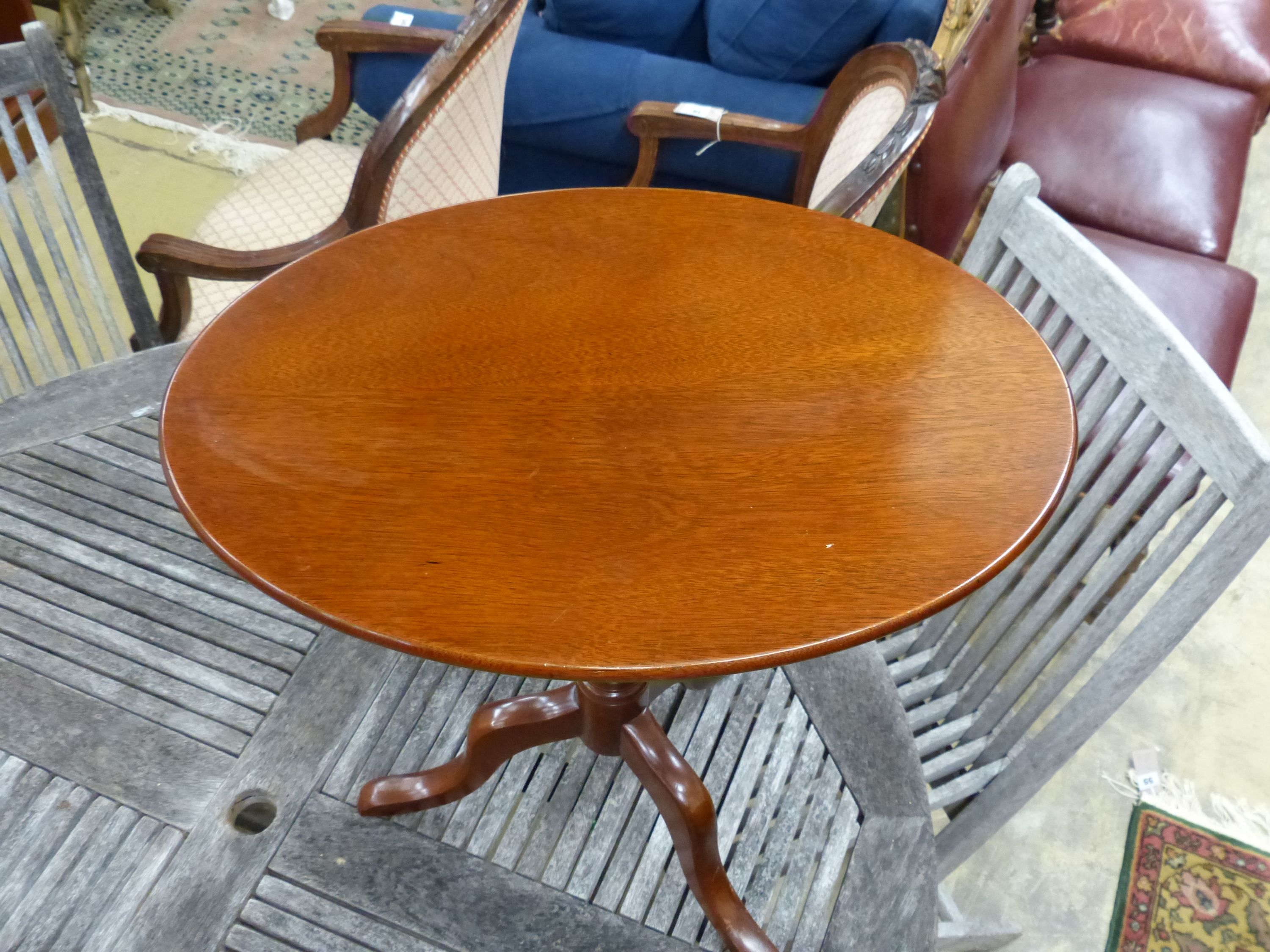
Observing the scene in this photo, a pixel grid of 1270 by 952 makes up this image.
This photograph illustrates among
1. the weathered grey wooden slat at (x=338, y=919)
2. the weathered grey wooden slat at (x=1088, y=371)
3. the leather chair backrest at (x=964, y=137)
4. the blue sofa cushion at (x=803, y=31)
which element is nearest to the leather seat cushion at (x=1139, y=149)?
the leather chair backrest at (x=964, y=137)

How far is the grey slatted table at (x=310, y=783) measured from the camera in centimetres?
76

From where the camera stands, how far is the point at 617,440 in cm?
68

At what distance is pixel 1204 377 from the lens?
80 cm

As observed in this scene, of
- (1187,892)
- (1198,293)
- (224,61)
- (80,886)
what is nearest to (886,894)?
(80,886)

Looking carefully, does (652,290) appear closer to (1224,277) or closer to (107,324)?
(107,324)

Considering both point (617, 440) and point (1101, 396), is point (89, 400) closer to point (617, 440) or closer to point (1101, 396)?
point (617, 440)

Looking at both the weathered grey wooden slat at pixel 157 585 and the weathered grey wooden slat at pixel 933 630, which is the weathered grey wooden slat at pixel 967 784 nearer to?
the weathered grey wooden slat at pixel 933 630

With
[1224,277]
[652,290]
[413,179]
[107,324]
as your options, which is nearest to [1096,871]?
[1224,277]

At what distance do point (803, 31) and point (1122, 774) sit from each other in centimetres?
150

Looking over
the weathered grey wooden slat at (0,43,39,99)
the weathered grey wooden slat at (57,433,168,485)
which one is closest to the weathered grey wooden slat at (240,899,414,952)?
the weathered grey wooden slat at (57,433,168,485)

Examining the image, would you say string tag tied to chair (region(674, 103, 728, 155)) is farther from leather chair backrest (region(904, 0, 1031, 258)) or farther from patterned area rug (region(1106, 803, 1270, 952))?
patterned area rug (region(1106, 803, 1270, 952))

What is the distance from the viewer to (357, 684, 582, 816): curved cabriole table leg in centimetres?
83

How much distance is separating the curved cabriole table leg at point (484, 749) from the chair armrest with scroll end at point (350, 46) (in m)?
1.34

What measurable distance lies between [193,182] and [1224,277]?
8.30 ft
